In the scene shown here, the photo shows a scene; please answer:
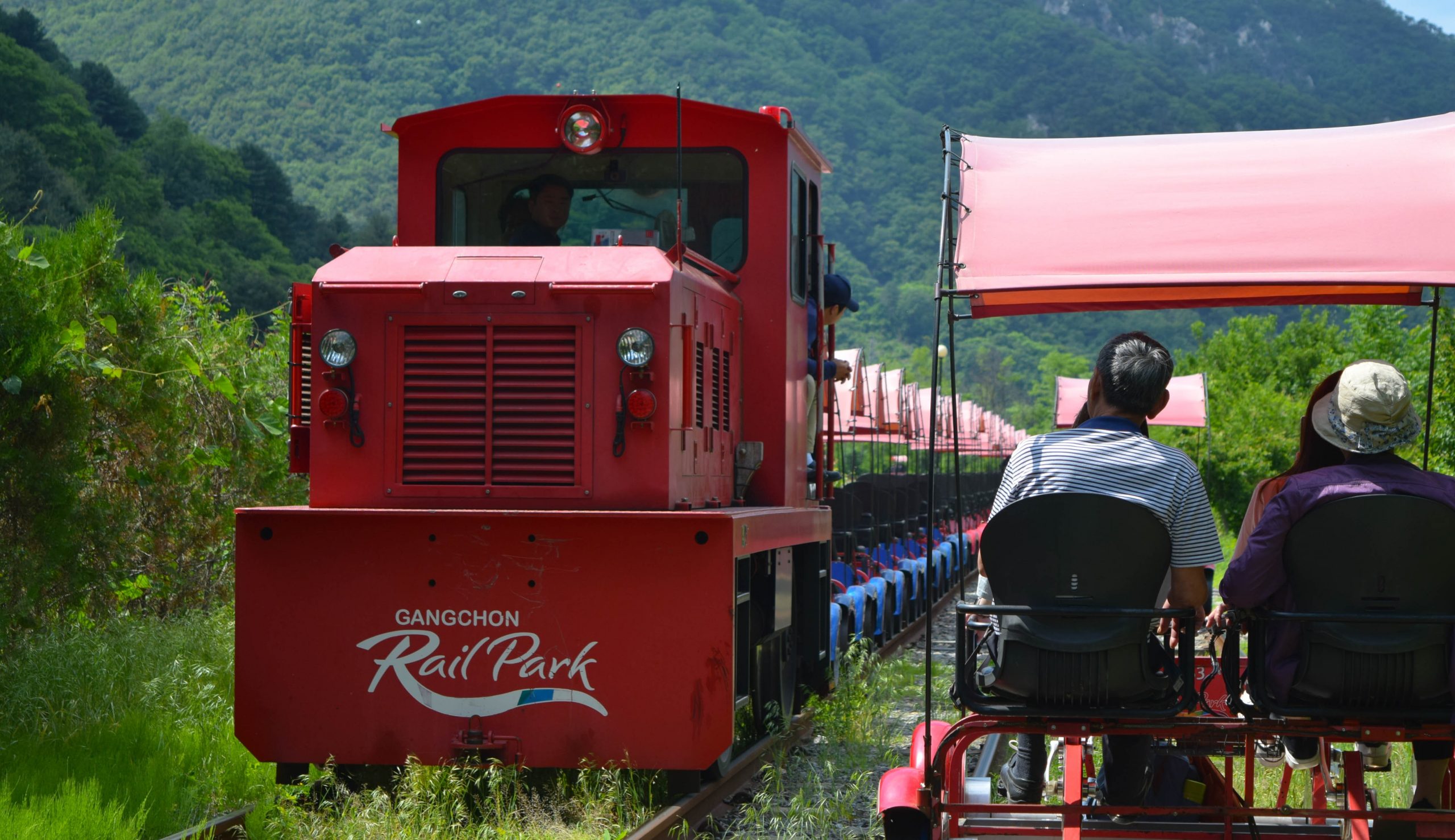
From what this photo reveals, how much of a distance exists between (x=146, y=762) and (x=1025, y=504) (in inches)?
171

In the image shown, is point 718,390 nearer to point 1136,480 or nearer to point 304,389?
point 304,389

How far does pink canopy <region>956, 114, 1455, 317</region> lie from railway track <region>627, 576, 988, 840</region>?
3.82 feet

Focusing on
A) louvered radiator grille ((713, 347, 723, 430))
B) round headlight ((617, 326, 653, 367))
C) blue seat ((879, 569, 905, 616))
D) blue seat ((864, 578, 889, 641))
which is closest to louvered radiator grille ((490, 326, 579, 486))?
round headlight ((617, 326, 653, 367))

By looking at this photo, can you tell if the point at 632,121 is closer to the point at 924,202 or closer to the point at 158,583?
the point at 158,583

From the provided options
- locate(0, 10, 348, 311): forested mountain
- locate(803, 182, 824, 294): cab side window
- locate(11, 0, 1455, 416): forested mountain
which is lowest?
locate(803, 182, 824, 294): cab side window

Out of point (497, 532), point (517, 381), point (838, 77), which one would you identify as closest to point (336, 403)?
point (517, 381)

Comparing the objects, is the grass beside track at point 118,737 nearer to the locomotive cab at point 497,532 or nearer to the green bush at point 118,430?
the green bush at point 118,430

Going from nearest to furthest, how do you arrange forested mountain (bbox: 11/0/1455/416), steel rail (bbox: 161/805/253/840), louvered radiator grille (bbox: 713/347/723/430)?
steel rail (bbox: 161/805/253/840)
louvered radiator grille (bbox: 713/347/723/430)
forested mountain (bbox: 11/0/1455/416)

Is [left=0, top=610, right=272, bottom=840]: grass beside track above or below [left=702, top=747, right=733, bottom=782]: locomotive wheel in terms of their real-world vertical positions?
above

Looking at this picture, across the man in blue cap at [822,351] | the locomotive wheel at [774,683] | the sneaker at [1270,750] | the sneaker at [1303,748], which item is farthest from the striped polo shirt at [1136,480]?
the man in blue cap at [822,351]

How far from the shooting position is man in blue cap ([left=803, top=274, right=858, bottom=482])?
8430 mm

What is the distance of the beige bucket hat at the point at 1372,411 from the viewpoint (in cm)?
407

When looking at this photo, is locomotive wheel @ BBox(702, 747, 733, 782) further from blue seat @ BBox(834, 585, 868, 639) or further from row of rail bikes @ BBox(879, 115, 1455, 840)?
blue seat @ BBox(834, 585, 868, 639)

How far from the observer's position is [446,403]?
19.4ft
